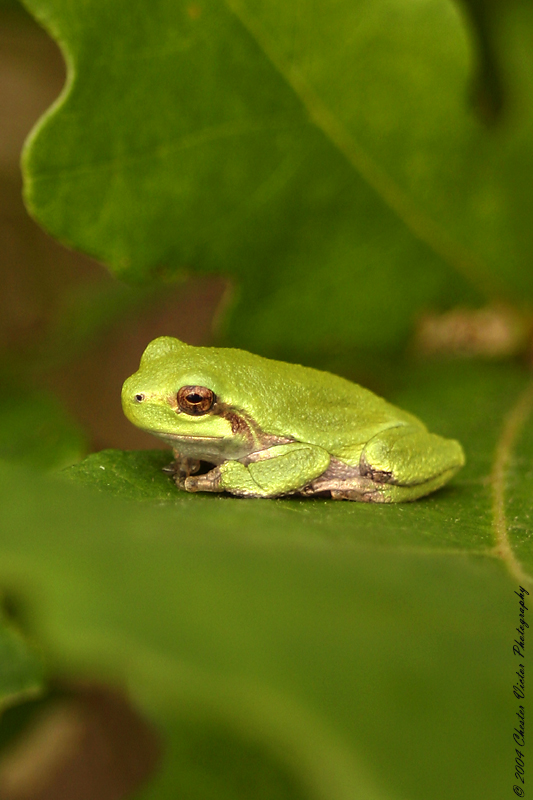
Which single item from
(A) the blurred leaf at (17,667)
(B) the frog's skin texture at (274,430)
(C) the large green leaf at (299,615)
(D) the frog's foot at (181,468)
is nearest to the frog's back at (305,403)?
(B) the frog's skin texture at (274,430)

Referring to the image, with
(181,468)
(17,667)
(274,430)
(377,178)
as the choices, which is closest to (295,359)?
(377,178)

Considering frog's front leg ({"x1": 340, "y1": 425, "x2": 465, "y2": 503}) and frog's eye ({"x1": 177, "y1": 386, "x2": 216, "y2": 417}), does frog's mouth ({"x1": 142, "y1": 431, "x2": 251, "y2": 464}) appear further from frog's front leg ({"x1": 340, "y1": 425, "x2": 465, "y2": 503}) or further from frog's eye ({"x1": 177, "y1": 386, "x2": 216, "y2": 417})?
frog's front leg ({"x1": 340, "y1": 425, "x2": 465, "y2": 503})

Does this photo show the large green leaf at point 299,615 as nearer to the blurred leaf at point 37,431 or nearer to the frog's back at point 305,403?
the frog's back at point 305,403

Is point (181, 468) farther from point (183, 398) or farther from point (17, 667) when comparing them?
point (17, 667)

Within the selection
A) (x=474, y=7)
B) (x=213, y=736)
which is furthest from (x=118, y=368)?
(x=474, y=7)

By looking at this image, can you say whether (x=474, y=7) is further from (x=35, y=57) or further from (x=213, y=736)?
(x=213, y=736)

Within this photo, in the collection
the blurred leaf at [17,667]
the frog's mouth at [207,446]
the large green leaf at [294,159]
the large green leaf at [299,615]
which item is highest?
the large green leaf at [294,159]

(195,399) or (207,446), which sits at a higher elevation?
(195,399)

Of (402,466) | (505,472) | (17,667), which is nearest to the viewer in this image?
(17,667)
